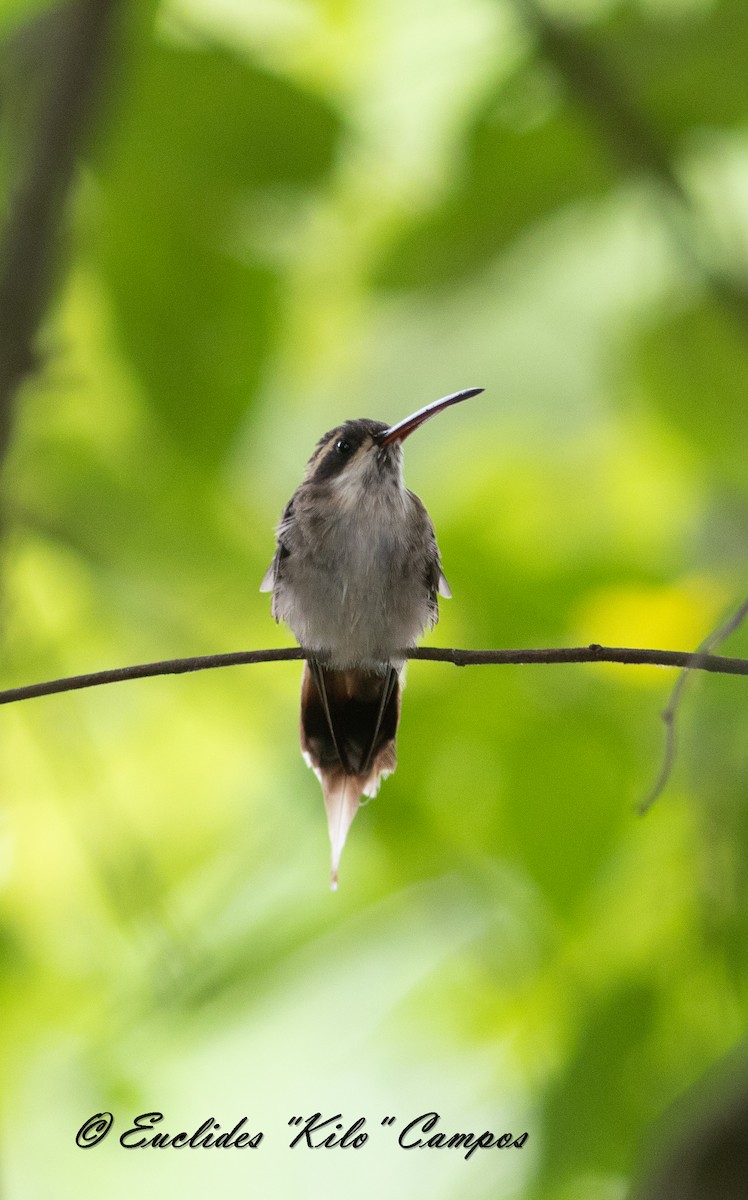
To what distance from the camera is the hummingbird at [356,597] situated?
378 cm

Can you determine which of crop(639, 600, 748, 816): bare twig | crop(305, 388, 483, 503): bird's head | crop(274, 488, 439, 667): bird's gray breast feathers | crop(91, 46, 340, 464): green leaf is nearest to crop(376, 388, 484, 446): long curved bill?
crop(305, 388, 483, 503): bird's head

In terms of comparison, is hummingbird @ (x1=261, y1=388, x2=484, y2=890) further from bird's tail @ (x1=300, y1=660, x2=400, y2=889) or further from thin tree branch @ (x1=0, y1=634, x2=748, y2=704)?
thin tree branch @ (x1=0, y1=634, x2=748, y2=704)

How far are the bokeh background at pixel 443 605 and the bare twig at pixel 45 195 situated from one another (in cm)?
31

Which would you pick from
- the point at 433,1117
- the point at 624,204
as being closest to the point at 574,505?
the point at 624,204

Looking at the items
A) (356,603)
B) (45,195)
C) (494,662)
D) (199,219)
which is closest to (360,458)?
(356,603)

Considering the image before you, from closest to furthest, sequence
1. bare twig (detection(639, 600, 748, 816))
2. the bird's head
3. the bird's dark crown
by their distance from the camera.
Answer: bare twig (detection(639, 600, 748, 816))
the bird's head
the bird's dark crown

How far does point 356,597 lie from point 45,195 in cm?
160

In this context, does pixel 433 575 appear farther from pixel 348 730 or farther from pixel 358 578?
pixel 348 730

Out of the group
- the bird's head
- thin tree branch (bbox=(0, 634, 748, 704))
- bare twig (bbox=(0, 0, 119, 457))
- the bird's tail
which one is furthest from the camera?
the bird's head

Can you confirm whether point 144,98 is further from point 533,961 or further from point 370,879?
point 533,961

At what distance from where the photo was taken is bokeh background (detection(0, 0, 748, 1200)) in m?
3.43

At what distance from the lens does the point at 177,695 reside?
16.3ft

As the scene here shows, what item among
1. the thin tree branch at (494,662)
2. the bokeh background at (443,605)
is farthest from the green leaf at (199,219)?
the thin tree branch at (494,662)

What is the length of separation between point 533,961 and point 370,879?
55 centimetres
